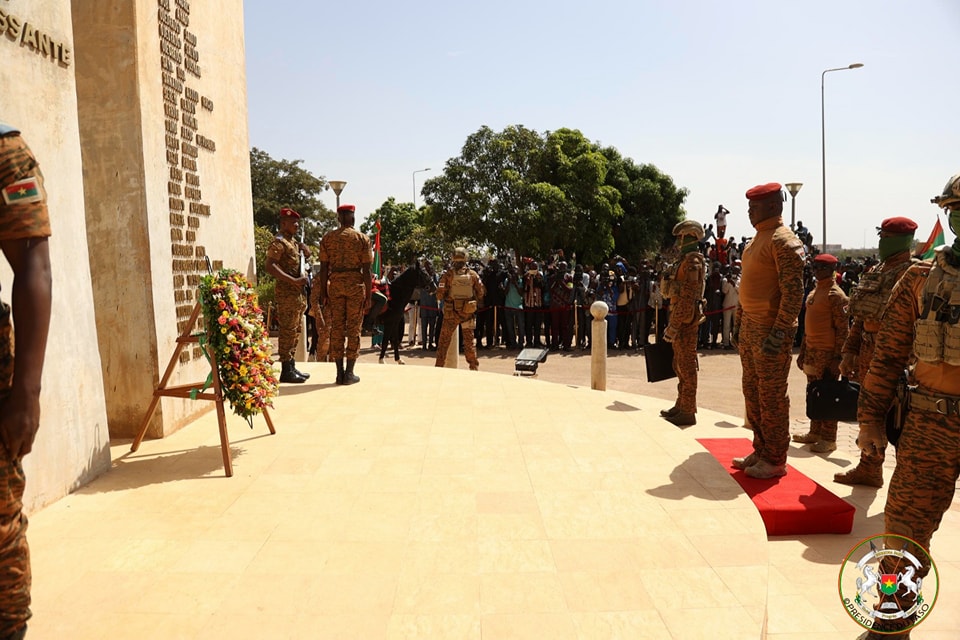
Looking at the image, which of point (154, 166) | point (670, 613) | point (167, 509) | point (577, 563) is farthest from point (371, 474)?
point (154, 166)

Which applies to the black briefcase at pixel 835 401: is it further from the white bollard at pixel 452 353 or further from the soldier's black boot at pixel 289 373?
the white bollard at pixel 452 353

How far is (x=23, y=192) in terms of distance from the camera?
1.90 m

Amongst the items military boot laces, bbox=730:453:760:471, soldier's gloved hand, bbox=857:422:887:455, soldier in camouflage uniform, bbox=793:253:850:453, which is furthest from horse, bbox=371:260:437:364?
soldier's gloved hand, bbox=857:422:887:455

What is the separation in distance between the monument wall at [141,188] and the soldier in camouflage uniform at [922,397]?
479 centimetres

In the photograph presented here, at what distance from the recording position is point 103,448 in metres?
4.25

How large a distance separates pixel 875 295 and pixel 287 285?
6.06m

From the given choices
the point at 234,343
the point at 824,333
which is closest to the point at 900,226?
the point at 824,333

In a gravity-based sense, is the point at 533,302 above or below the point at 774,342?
below

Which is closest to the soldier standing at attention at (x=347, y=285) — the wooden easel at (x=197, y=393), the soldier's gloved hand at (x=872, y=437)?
the wooden easel at (x=197, y=393)

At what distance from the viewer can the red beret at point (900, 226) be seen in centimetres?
524

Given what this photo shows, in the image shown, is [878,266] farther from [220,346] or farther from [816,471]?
[220,346]

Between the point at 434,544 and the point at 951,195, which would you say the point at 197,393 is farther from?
the point at 951,195

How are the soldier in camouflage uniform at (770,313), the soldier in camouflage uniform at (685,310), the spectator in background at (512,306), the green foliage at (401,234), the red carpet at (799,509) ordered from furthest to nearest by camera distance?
the green foliage at (401,234) → the spectator in background at (512,306) → the soldier in camouflage uniform at (685,310) → the soldier in camouflage uniform at (770,313) → the red carpet at (799,509)

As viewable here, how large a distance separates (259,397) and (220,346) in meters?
0.44
